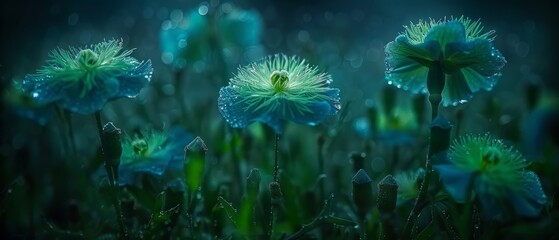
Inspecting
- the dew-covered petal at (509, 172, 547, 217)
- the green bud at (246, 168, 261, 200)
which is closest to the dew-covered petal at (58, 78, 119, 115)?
the green bud at (246, 168, 261, 200)

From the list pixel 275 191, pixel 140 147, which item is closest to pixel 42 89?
pixel 140 147

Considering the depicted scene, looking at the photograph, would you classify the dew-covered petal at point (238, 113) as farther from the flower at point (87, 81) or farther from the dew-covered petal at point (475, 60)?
the dew-covered petal at point (475, 60)

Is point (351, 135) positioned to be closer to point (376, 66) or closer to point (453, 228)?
point (376, 66)

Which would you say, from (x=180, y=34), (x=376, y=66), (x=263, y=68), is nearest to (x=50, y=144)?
(x=180, y=34)

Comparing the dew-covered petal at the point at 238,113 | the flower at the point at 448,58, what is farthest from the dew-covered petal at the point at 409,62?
the dew-covered petal at the point at 238,113

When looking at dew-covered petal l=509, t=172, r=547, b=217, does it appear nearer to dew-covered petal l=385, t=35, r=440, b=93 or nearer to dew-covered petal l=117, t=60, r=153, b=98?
dew-covered petal l=385, t=35, r=440, b=93
